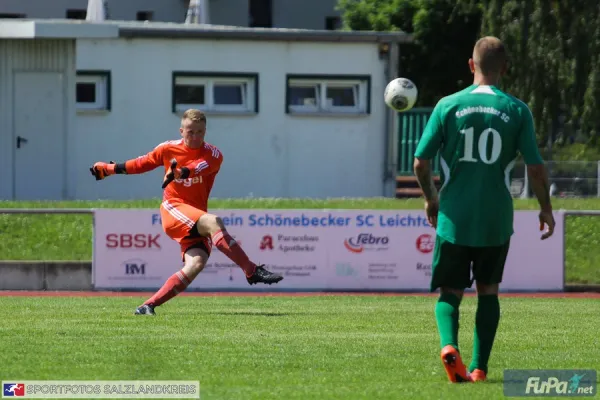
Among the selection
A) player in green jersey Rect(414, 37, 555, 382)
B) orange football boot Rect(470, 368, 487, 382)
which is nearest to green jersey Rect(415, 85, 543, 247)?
player in green jersey Rect(414, 37, 555, 382)

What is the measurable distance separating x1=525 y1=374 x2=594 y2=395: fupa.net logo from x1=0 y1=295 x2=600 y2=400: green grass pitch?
200mm

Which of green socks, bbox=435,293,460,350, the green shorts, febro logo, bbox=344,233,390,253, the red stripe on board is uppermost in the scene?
the green shorts

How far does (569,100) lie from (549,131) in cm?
112

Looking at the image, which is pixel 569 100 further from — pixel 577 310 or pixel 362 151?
pixel 577 310

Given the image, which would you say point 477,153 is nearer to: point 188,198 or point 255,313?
point 188,198

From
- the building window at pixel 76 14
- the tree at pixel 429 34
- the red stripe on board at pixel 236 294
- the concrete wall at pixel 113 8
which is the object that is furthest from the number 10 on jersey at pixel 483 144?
the building window at pixel 76 14

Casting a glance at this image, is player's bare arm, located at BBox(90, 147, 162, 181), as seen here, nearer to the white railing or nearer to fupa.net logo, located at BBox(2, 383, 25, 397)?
fupa.net logo, located at BBox(2, 383, 25, 397)

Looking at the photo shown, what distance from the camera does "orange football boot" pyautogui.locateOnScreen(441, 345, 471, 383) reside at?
796cm

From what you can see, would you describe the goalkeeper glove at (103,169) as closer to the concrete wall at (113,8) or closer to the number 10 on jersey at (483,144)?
the number 10 on jersey at (483,144)

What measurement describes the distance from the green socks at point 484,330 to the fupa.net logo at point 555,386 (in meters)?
0.31

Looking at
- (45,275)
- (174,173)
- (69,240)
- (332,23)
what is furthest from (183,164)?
(332,23)

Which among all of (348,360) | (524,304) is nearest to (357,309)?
(524,304)

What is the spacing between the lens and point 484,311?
835 cm

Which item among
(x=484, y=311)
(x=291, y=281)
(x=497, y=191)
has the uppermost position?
(x=497, y=191)
